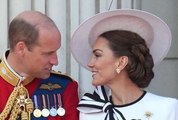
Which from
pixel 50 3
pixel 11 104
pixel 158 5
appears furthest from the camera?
pixel 158 5

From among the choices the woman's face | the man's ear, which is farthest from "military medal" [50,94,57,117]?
the man's ear

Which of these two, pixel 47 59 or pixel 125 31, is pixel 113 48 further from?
pixel 47 59

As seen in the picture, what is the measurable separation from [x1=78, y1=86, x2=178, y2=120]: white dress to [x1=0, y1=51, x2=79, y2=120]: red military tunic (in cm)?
10

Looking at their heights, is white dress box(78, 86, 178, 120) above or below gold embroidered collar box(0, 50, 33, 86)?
below

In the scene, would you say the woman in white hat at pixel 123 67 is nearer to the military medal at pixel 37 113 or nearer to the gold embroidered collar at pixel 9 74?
the military medal at pixel 37 113

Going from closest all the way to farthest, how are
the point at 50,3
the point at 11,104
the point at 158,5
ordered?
the point at 11,104 → the point at 50,3 → the point at 158,5

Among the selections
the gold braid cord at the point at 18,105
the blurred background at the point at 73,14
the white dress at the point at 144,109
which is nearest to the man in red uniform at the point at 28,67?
the gold braid cord at the point at 18,105

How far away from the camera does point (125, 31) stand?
2379 mm

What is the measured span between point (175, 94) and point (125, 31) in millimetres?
978

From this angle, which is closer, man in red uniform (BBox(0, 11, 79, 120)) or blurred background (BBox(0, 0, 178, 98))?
man in red uniform (BBox(0, 11, 79, 120))

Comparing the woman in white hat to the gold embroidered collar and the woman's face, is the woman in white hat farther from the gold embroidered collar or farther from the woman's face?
the gold embroidered collar

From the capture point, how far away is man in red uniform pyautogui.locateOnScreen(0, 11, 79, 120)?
91.8 inches

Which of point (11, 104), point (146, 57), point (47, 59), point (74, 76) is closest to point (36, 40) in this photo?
point (47, 59)

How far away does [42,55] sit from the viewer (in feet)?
7.68
